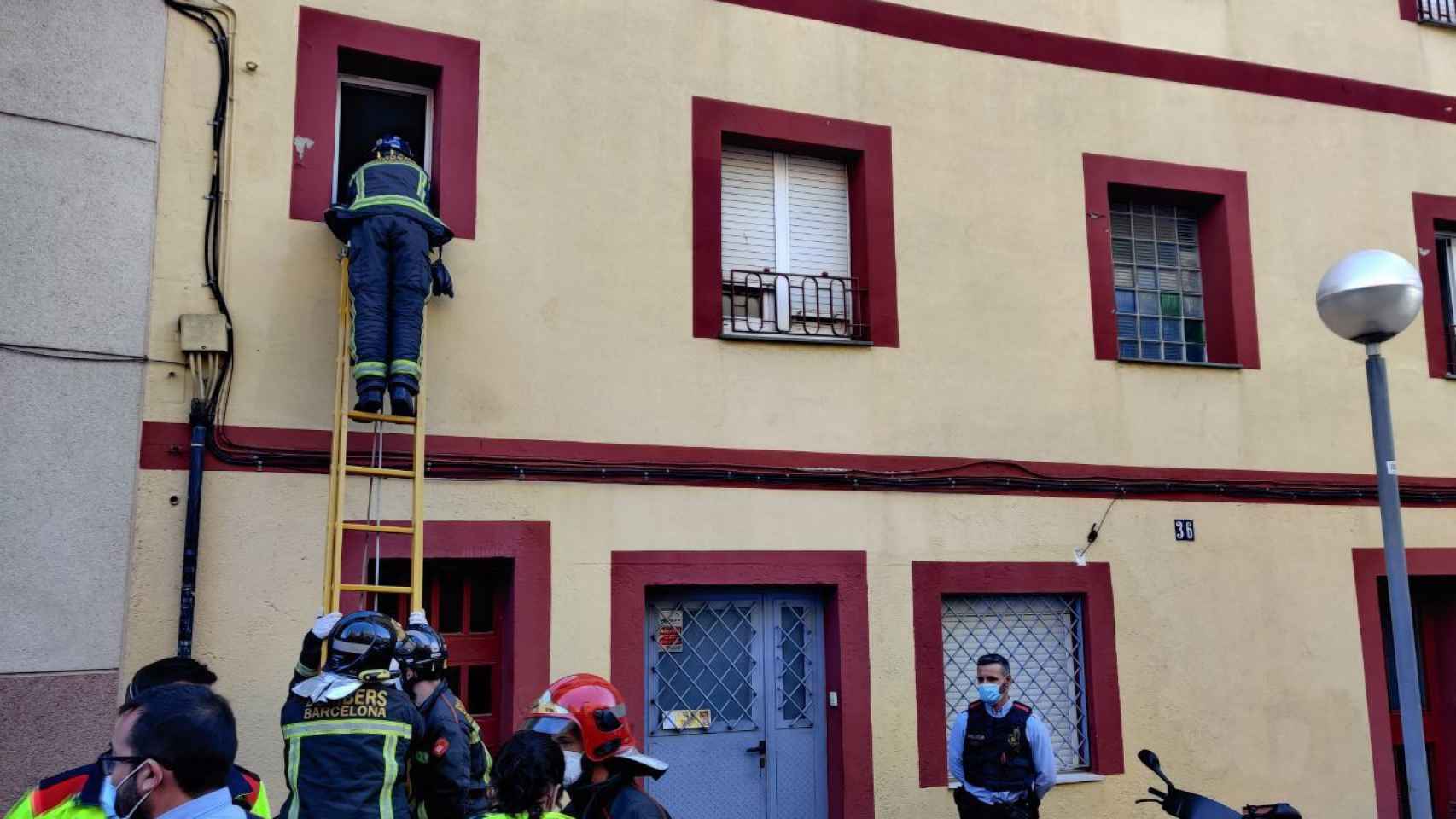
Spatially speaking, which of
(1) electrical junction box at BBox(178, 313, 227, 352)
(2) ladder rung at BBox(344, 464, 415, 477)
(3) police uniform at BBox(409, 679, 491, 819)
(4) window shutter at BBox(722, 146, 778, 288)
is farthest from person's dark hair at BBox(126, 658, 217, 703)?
(4) window shutter at BBox(722, 146, 778, 288)

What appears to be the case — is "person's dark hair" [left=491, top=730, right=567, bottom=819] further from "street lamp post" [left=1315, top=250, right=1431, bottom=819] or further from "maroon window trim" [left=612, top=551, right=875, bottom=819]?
"maroon window trim" [left=612, top=551, right=875, bottom=819]

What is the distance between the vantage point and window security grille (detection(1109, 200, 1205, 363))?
9.93 metres

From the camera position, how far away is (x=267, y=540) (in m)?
7.00

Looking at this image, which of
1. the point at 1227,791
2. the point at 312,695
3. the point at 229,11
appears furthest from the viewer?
the point at 1227,791

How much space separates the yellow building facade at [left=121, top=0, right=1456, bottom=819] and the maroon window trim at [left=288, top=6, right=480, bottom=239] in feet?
0.08

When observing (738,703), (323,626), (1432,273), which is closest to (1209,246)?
(1432,273)

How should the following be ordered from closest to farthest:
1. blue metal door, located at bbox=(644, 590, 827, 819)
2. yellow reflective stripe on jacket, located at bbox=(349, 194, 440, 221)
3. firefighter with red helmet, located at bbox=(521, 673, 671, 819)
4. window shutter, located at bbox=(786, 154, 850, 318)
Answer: firefighter with red helmet, located at bbox=(521, 673, 671, 819), yellow reflective stripe on jacket, located at bbox=(349, 194, 440, 221), blue metal door, located at bbox=(644, 590, 827, 819), window shutter, located at bbox=(786, 154, 850, 318)

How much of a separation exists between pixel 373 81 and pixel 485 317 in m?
1.71

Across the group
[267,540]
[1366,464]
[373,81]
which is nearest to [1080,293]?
[1366,464]

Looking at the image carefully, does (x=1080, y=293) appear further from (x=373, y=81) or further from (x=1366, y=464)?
(x=373, y=81)

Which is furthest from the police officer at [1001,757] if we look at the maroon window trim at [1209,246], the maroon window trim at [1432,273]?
the maroon window trim at [1432,273]

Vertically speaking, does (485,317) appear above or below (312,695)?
above

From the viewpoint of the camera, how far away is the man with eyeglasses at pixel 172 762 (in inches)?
119

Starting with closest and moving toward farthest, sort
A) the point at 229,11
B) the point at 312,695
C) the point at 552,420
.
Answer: the point at 312,695 → the point at 229,11 → the point at 552,420
